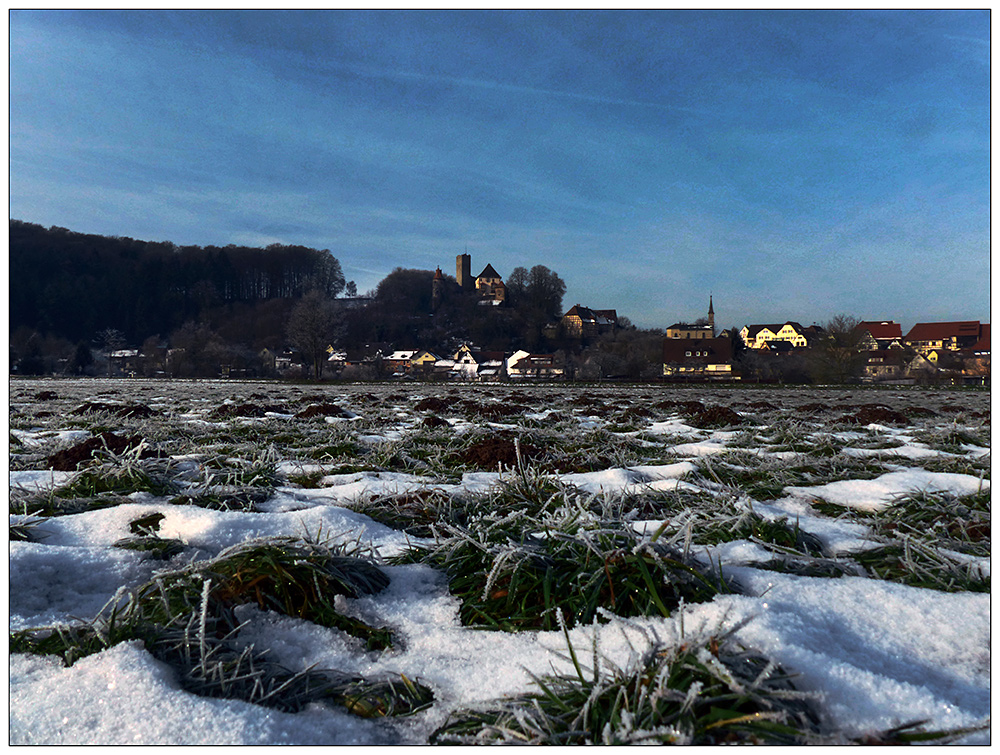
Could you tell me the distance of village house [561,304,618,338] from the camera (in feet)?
338

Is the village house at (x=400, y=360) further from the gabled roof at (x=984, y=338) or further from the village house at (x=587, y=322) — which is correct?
the gabled roof at (x=984, y=338)

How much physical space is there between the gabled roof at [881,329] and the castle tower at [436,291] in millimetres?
85499

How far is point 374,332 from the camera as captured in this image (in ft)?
330

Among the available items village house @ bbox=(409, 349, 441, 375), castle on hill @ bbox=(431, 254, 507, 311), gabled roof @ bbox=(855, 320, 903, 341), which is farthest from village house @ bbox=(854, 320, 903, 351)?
castle on hill @ bbox=(431, 254, 507, 311)

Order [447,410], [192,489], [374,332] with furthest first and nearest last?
[374,332] < [447,410] < [192,489]

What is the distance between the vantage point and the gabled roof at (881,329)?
42.0 metres

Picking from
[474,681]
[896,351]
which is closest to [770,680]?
[474,681]

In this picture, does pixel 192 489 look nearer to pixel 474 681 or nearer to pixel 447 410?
pixel 474 681

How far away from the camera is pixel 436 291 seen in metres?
121

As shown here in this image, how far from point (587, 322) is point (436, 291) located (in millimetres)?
35399

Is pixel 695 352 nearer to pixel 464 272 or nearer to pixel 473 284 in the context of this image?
pixel 473 284

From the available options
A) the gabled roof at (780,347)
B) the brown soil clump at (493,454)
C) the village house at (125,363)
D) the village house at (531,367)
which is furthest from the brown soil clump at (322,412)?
the gabled roof at (780,347)

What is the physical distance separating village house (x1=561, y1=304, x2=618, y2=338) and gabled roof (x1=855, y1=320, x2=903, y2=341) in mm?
52067

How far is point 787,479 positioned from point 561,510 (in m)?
2.22
